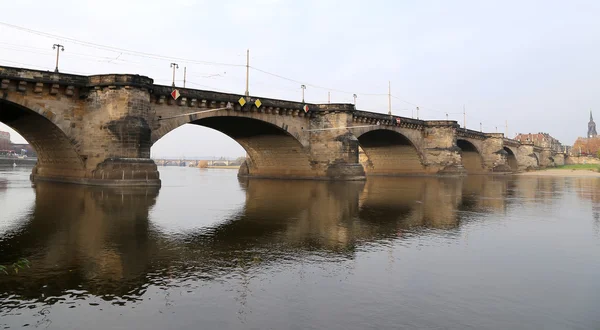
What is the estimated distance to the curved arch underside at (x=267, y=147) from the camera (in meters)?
39.4

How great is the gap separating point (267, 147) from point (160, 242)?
34.4 metres

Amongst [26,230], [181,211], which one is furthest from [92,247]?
[181,211]

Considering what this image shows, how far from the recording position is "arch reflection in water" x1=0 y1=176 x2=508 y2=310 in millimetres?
6801

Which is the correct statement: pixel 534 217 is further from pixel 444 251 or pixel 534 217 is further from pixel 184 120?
pixel 184 120

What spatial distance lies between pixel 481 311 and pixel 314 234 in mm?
6280

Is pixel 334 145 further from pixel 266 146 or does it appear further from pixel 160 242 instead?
Answer: pixel 160 242

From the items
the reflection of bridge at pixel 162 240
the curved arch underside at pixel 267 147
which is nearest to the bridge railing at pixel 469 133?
the curved arch underside at pixel 267 147

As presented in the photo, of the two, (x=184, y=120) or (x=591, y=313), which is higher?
(x=184, y=120)

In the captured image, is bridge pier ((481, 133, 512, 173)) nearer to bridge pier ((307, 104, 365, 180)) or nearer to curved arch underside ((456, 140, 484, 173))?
curved arch underside ((456, 140, 484, 173))

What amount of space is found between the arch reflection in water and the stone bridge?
9514mm

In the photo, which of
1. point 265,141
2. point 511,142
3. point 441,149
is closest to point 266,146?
point 265,141

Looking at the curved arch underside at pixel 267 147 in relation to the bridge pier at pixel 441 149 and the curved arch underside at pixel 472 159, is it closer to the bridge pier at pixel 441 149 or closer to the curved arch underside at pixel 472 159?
the bridge pier at pixel 441 149

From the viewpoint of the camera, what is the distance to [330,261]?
8.49 meters

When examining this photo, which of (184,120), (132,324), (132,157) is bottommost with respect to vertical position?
(132,324)
